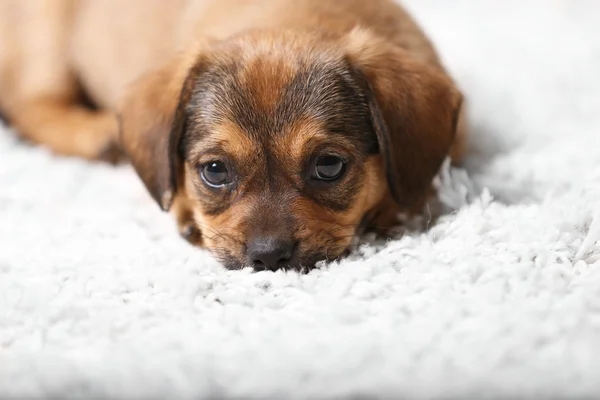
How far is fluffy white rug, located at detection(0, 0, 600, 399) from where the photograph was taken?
129cm

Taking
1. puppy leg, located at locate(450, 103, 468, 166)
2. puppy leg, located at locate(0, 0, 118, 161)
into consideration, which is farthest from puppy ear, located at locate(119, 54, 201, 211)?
puppy leg, located at locate(0, 0, 118, 161)

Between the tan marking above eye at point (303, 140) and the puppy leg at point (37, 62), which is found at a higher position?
the tan marking above eye at point (303, 140)

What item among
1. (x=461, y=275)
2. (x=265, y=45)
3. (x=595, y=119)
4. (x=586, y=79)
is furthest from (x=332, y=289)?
(x=586, y=79)

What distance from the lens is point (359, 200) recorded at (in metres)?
2.22

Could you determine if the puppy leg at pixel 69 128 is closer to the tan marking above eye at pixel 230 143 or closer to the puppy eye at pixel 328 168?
the tan marking above eye at pixel 230 143

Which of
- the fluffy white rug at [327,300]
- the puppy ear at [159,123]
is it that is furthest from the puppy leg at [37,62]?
the puppy ear at [159,123]

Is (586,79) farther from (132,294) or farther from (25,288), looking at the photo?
(25,288)

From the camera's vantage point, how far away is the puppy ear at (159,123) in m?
2.33

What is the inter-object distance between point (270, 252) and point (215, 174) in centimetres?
44

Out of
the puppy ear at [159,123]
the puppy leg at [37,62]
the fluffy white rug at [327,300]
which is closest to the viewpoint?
the fluffy white rug at [327,300]

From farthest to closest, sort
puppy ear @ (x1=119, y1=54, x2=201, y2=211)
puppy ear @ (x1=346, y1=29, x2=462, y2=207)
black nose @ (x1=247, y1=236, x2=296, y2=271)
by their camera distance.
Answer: puppy ear @ (x1=119, y1=54, x2=201, y2=211) → puppy ear @ (x1=346, y1=29, x2=462, y2=207) → black nose @ (x1=247, y1=236, x2=296, y2=271)

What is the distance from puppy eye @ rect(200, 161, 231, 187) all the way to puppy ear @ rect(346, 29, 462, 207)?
49 centimetres

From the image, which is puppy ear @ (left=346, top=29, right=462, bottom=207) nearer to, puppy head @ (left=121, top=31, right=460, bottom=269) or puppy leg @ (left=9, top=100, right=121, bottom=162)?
puppy head @ (left=121, top=31, right=460, bottom=269)

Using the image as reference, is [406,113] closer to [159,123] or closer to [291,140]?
[291,140]
